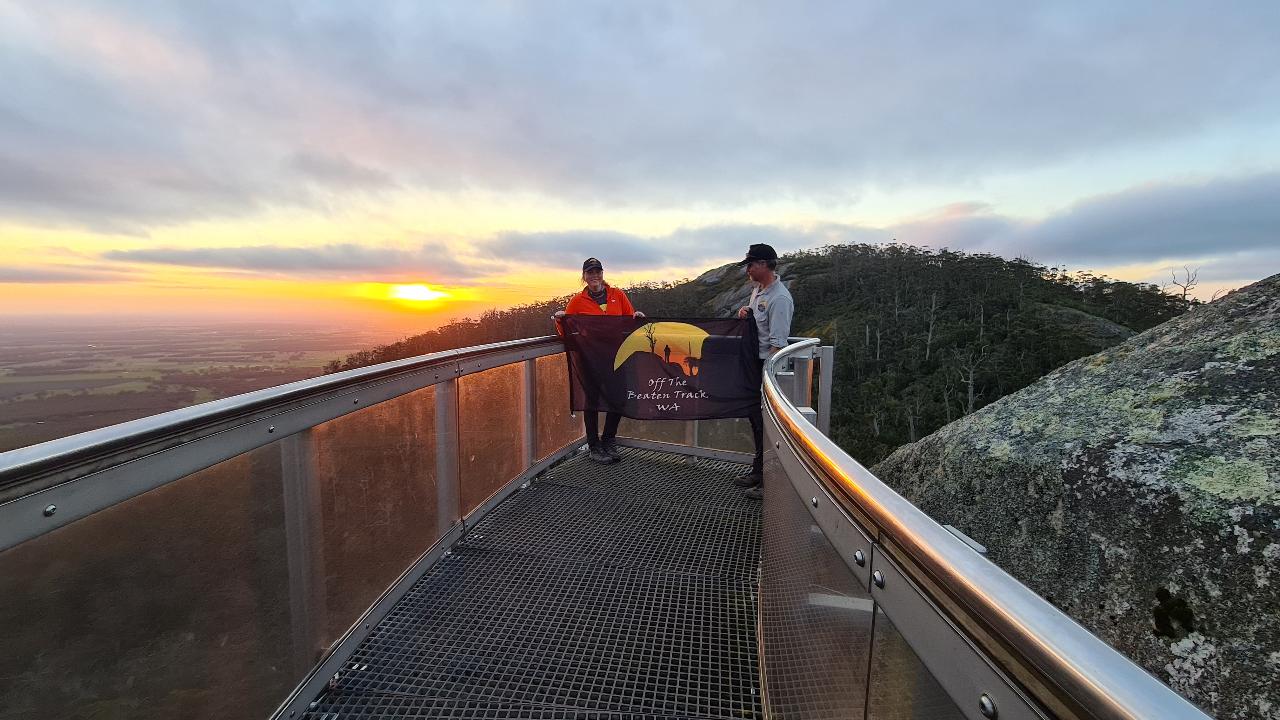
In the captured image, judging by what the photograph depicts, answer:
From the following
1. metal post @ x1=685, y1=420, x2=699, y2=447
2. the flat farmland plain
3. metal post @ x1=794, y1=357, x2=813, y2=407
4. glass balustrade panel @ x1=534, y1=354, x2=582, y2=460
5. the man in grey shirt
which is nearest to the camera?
metal post @ x1=794, y1=357, x2=813, y2=407

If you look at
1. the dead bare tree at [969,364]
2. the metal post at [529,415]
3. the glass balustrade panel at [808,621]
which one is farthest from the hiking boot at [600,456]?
the dead bare tree at [969,364]

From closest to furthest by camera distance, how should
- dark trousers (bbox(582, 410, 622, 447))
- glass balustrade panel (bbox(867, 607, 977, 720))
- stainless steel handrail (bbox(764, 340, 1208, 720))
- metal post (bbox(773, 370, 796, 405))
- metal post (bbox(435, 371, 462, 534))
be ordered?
stainless steel handrail (bbox(764, 340, 1208, 720)) → glass balustrade panel (bbox(867, 607, 977, 720)) → metal post (bbox(435, 371, 462, 534)) → metal post (bbox(773, 370, 796, 405)) → dark trousers (bbox(582, 410, 622, 447))

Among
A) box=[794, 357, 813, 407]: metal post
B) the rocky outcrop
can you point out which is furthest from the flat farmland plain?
the rocky outcrop

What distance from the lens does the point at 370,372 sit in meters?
2.64

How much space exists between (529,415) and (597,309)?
1321mm

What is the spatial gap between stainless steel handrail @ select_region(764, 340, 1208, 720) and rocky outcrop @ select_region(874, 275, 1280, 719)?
4.77 feet

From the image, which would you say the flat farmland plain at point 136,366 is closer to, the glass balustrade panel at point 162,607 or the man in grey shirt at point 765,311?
the man in grey shirt at point 765,311

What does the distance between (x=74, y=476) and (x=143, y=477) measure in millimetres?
208

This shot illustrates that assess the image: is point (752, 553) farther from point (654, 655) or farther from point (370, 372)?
point (370, 372)

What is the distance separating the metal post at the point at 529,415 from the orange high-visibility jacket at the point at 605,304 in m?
0.75

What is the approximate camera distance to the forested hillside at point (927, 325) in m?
37.2

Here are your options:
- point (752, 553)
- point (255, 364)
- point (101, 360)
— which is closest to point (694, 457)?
point (752, 553)

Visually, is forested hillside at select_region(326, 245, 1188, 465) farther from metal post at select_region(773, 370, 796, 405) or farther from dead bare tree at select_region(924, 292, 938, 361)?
metal post at select_region(773, 370, 796, 405)

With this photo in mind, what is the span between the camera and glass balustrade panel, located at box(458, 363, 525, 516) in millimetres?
3668
